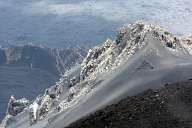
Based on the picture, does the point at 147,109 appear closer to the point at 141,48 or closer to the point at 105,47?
the point at 141,48

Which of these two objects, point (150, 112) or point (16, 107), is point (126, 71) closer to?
point (150, 112)

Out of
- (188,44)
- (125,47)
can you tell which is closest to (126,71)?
(125,47)

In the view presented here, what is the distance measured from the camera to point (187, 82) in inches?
1558

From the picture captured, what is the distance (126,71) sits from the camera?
152 feet

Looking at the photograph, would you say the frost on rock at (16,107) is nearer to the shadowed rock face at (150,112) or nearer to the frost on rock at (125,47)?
the frost on rock at (125,47)

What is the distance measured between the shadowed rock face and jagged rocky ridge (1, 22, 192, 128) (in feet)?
12.1

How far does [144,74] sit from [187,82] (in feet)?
18.4

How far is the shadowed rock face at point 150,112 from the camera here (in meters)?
34.7

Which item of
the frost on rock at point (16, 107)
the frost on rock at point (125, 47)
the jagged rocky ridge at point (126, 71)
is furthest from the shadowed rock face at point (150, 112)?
the frost on rock at point (16, 107)

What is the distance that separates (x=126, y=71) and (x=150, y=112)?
431 inches

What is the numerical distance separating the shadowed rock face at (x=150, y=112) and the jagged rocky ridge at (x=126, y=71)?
369cm

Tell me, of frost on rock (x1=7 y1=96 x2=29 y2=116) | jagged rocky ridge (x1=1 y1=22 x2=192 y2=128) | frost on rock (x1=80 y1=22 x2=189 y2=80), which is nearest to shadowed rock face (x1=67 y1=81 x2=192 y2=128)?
jagged rocky ridge (x1=1 y1=22 x2=192 y2=128)

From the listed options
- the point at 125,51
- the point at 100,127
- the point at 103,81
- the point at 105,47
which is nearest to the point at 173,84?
the point at 100,127

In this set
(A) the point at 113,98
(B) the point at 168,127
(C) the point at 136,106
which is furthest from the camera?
(A) the point at 113,98
